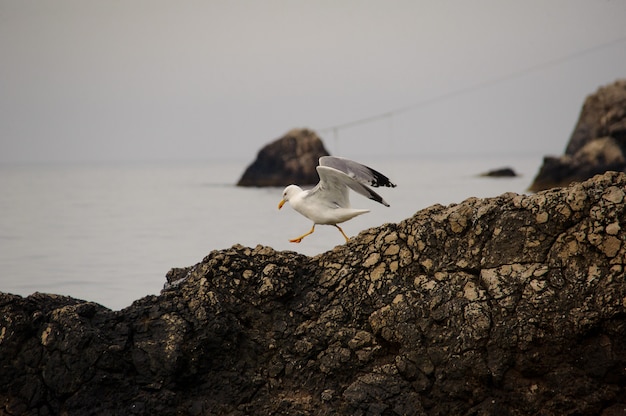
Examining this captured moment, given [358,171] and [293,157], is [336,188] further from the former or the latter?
[293,157]

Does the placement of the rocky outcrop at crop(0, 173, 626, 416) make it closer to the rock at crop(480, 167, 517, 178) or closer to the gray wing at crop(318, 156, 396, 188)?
the gray wing at crop(318, 156, 396, 188)

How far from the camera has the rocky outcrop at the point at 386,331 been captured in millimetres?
6773

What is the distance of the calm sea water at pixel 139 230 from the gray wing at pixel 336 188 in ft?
25.7

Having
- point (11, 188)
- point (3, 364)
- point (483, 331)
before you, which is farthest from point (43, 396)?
point (11, 188)

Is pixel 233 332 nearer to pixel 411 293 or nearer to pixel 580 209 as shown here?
pixel 411 293

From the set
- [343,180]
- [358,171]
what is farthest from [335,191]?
[358,171]

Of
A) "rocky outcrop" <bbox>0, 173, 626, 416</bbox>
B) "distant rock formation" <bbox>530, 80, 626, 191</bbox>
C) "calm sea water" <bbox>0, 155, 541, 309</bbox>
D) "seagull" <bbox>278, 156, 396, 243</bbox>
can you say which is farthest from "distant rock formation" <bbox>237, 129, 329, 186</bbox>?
"rocky outcrop" <bbox>0, 173, 626, 416</bbox>

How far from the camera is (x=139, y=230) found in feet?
96.4

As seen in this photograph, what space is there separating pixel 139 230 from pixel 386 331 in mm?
23196

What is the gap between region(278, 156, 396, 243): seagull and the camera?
7.97 metres

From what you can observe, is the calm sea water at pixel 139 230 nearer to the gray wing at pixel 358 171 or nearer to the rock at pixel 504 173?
the rock at pixel 504 173

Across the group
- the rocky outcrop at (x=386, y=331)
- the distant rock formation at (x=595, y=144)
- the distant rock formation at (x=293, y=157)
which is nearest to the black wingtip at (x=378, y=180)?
the rocky outcrop at (x=386, y=331)

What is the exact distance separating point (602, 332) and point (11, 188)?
5589 cm

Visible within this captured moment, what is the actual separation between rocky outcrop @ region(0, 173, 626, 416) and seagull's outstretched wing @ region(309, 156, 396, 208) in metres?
0.69
